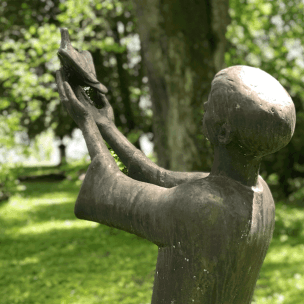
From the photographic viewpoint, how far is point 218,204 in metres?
1.41

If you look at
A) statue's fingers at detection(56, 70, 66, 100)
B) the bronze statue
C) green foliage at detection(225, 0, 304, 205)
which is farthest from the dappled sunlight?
the bronze statue

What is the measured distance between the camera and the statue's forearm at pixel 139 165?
1826 millimetres

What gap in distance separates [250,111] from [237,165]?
23 cm

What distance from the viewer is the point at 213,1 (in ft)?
21.3

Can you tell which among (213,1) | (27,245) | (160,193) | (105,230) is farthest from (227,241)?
(105,230)

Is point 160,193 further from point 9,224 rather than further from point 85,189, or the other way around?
point 9,224

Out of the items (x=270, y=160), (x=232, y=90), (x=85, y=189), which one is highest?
(x=232, y=90)

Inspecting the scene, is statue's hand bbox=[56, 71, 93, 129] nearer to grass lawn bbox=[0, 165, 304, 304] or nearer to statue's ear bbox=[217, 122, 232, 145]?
statue's ear bbox=[217, 122, 232, 145]

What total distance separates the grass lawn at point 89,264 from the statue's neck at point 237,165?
3993 mm

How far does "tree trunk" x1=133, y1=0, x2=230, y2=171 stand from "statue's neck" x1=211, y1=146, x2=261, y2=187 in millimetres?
4899

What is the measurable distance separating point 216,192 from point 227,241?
191mm

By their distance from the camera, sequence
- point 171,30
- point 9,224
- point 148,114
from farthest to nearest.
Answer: point 148,114
point 9,224
point 171,30

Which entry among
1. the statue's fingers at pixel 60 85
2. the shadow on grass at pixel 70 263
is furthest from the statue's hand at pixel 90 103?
the shadow on grass at pixel 70 263

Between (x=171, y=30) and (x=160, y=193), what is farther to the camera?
(x=171, y=30)
